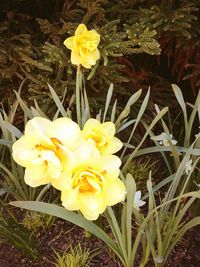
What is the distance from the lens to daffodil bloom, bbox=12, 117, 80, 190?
1092 mm

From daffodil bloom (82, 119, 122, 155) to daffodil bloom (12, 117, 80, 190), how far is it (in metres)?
0.07

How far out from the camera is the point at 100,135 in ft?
3.95

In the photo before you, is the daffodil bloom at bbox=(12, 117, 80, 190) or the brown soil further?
the brown soil

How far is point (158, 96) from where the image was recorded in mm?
2256

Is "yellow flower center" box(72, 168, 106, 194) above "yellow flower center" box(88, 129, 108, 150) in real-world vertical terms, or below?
below

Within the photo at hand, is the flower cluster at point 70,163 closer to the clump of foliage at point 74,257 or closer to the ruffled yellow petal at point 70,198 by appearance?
the ruffled yellow petal at point 70,198

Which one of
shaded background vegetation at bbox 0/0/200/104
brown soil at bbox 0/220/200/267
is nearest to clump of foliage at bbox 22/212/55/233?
brown soil at bbox 0/220/200/267

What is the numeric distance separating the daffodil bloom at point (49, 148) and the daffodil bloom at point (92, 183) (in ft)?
0.08

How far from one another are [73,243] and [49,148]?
76 centimetres

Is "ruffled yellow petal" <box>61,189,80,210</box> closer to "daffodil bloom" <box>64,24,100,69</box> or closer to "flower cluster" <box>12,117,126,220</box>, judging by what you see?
"flower cluster" <box>12,117,126,220</box>

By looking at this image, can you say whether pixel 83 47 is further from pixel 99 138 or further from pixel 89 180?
pixel 89 180

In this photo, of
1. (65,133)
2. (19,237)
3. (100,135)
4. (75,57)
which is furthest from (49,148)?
(19,237)

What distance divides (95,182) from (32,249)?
0.67m

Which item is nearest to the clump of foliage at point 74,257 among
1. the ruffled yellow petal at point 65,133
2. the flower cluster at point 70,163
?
the flower cluster at point 70,163
